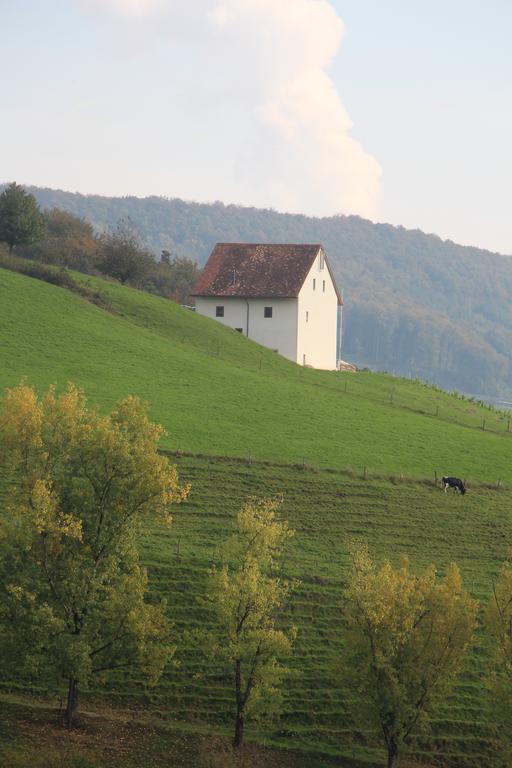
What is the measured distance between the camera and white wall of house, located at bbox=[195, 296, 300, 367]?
74.7m

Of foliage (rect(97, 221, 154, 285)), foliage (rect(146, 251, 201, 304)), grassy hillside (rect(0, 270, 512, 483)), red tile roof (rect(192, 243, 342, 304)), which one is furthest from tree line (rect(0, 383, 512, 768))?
foliage (rect(146, 251, 201, 304))

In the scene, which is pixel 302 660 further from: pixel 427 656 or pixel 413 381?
pixel 413 381

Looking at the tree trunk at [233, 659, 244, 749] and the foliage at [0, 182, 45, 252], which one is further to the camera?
the foliage at [0, 182, 45, 252]

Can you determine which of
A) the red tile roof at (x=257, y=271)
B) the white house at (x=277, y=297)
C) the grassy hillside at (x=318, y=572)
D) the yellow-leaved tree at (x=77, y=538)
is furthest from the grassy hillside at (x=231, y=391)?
the yellow-leaved tree at (x=77, y=538)

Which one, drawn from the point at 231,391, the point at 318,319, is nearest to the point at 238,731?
the point at 231,391

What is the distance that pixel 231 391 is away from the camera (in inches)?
2176

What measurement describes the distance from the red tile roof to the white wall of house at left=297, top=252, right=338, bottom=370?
873 millimetres

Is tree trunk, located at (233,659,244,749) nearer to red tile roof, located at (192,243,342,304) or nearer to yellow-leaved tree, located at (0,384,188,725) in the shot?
yellow-leaved tree, located at (0,384,188,725)

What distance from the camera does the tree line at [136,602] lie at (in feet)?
90.0

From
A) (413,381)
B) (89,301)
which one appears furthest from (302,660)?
(413,381)

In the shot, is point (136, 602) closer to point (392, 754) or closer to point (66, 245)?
point (392, 754)

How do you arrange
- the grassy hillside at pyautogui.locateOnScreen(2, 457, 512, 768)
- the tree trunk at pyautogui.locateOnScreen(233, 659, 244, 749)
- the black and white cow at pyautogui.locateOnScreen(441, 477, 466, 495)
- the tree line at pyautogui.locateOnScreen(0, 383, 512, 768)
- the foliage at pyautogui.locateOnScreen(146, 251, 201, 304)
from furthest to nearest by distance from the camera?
the foliage at pyautogui.locateOnScreen(146, 251, 201, 304), the black and white cow at pyautogui.locateOnScreen(441, 477, 466, 495), the grassy hillside at pyautogui.locateOnScreen(2, 457, 512, 768), the tree trunk at pyautogui.locateOnScreen(233, 659, 244, 749), the tree line at pyautogui.locateOnScreen(0, 383, 512, 768)

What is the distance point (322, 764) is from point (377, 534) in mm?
12606

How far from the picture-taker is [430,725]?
30.8 m
